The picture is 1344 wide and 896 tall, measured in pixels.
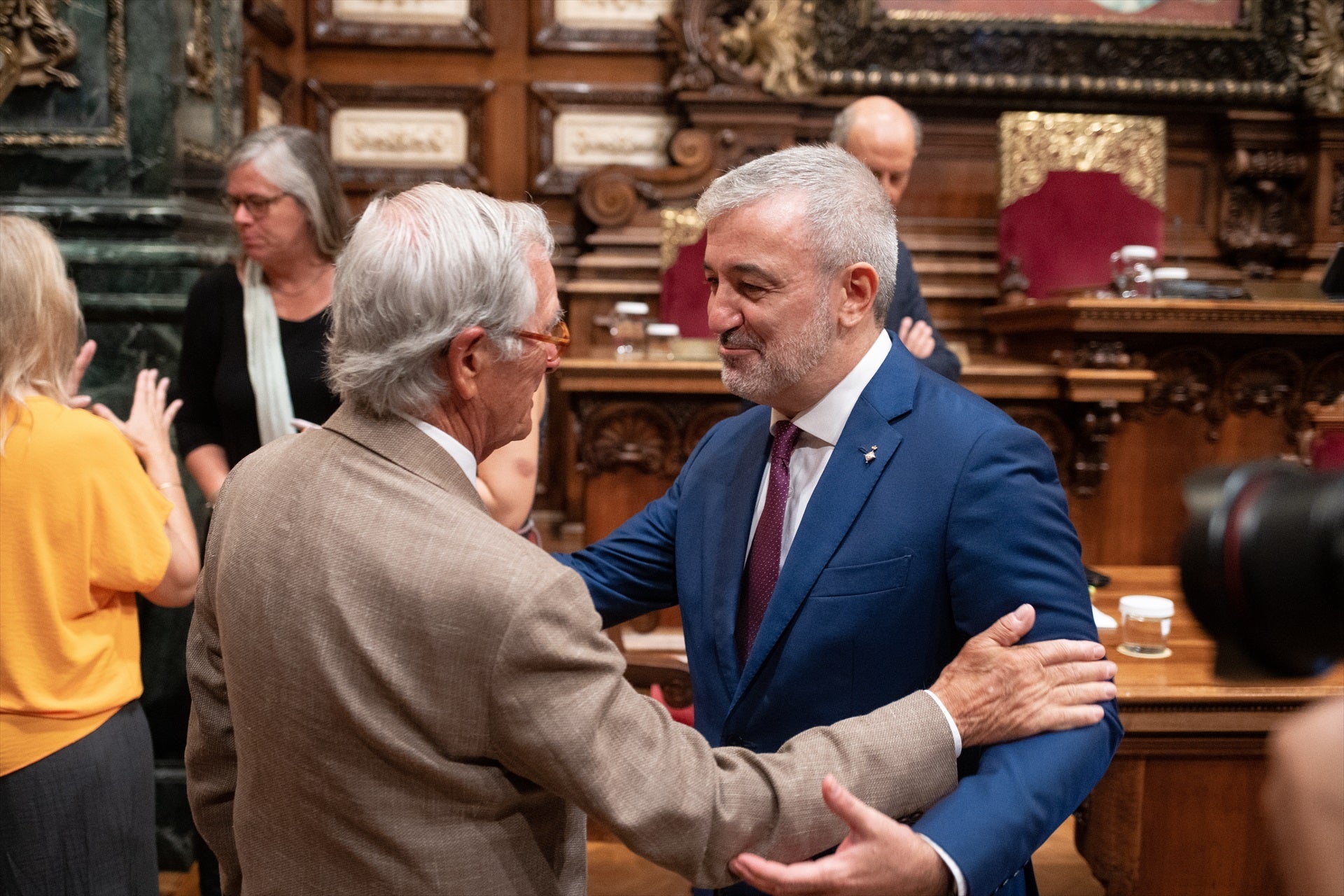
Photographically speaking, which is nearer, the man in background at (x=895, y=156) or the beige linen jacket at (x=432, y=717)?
the beige linen jacket at (x=432, y=717)

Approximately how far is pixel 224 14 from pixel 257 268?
1.45 m

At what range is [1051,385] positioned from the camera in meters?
4.40

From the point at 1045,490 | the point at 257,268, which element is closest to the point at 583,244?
the point at 257,268

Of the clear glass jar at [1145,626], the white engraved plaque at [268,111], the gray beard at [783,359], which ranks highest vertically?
the white engraved plaque at [268,111]

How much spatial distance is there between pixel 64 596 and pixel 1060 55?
4722mm

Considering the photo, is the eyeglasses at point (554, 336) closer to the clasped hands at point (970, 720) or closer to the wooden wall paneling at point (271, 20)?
the clasped hands at point (970, 720)

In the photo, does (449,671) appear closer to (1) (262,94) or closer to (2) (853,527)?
(2) (853,527)

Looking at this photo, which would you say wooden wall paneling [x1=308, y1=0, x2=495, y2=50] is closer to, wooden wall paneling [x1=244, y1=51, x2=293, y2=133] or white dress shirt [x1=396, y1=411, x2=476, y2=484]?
wooden wall paneling [x1=244, y1=51, x2=293, y2=133]

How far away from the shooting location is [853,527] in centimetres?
151

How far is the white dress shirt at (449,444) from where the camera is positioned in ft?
4.19

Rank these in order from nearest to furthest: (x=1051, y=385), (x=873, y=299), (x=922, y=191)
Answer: (x=873, y=299) → (x=1051, y=385) → (x=922, y=191)

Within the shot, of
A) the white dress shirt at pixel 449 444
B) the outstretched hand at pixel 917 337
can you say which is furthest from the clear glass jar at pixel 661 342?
the white dress shirt at pixel 449 444

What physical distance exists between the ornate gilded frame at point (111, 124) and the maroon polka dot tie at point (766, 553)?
8.25 ft

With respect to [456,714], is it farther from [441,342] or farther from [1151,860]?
[1151,860]
